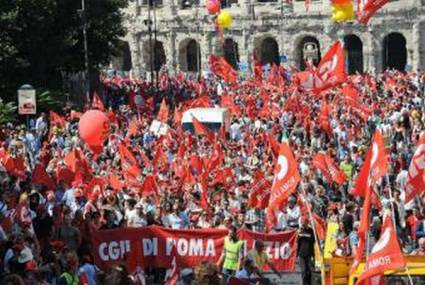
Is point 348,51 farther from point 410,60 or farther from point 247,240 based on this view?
point 247,240

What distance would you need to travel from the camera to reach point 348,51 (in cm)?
6781

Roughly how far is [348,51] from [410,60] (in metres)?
4.37

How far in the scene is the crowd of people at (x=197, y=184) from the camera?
1553 cm

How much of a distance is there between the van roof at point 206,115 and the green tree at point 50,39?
9449 mm

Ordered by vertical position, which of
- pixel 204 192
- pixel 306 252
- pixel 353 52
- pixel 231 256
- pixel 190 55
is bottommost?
pixel 306 252

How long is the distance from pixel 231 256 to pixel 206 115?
793 inches

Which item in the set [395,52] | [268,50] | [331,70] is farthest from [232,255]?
[268,50]

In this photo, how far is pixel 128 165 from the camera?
76.7 ft

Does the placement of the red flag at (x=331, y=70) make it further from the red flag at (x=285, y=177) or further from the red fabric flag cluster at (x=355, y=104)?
the red flag at (x=285, y=177)

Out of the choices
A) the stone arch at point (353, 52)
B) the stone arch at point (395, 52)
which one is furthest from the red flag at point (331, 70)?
the stone arch at point (353, 52)

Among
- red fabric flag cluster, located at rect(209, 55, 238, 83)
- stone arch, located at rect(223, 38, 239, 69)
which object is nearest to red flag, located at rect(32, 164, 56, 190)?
red fabric flag cluster, located at rect(209, 55, 238, 83)

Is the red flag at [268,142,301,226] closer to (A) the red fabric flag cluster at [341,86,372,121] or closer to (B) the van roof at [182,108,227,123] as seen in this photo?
(A) the red fabric flag cluster at [341,86,372,121]

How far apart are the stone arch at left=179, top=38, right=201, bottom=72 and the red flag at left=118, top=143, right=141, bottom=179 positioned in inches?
1871

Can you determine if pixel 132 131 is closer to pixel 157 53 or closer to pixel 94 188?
pixel 94 188
